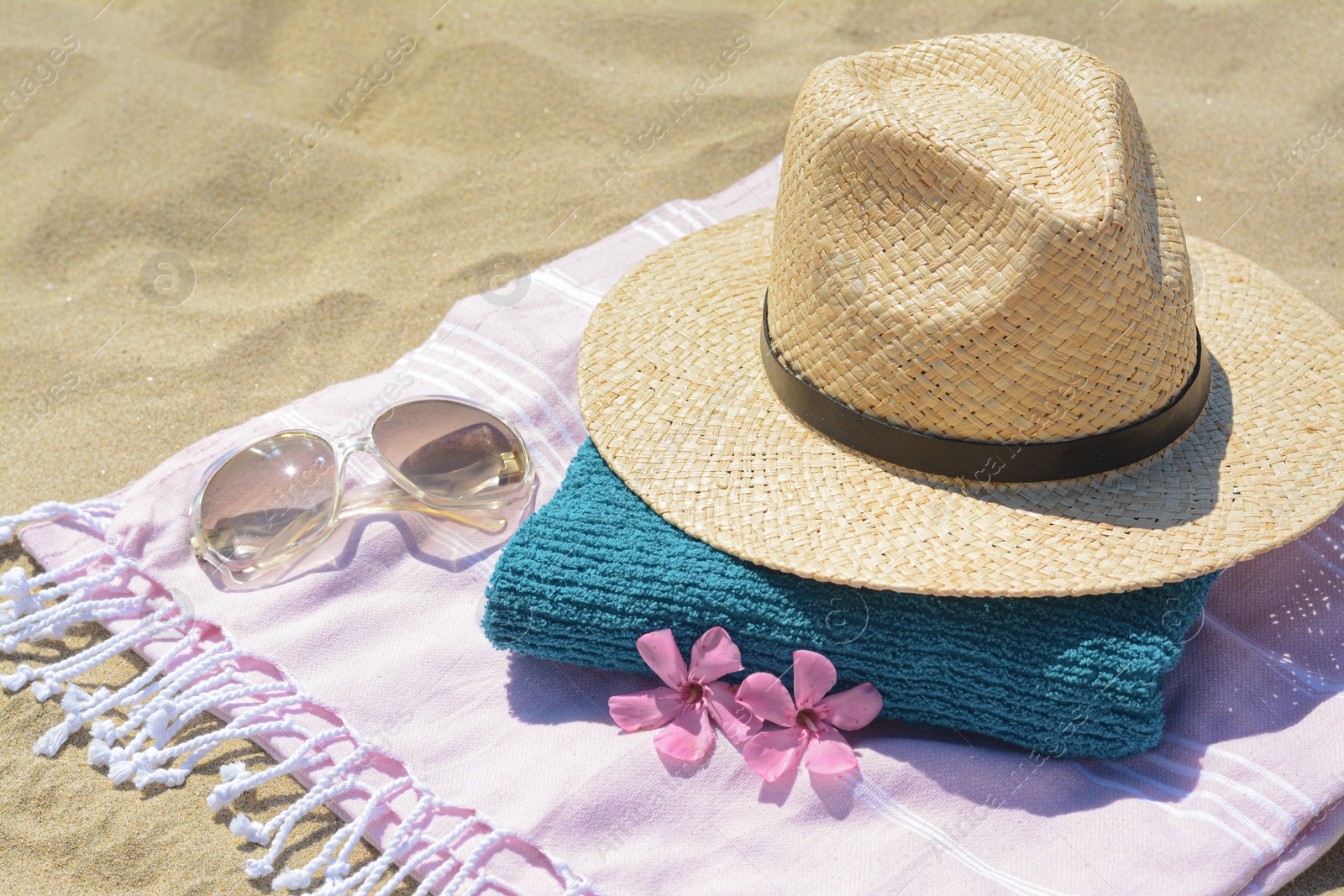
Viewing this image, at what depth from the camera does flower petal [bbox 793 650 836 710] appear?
4.89 feet

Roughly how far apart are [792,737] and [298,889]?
→ 772 millimetres

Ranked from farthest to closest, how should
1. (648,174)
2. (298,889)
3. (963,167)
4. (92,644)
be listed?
1. (648,174)
2. (92,644)
3. (298,889)
4. (963,167)

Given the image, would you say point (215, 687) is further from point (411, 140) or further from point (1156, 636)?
point (411, 140)

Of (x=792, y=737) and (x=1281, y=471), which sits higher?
(x=1281, y=471)

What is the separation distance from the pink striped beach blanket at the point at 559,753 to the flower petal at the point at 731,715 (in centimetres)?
5

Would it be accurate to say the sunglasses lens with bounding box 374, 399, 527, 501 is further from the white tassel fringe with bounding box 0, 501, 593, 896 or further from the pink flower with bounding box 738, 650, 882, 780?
the pink flower with bounding box 738, 650, 882, 780

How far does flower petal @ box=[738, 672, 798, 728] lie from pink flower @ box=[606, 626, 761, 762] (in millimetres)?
36

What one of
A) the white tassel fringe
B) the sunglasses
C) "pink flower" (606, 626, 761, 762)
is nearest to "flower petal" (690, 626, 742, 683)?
"pink flower" (606, 626, 761, 762)

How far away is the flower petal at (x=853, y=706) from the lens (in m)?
1.53

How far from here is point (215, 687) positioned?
169cm

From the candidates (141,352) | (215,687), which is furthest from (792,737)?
(141,352)

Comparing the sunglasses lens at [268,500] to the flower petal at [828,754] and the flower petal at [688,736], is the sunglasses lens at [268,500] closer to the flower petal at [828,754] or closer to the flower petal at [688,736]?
the flower petal at [688,736]

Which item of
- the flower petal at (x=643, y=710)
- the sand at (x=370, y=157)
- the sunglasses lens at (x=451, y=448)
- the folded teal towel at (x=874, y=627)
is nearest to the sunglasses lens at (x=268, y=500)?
the sunglasses lens at (x=451, y=448)

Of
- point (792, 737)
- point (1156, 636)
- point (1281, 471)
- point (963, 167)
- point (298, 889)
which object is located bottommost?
point (298, 889)
